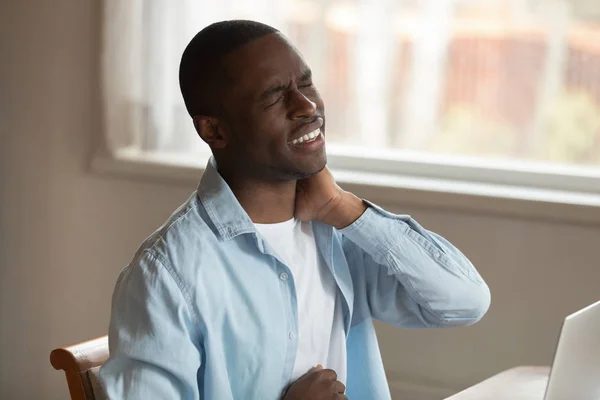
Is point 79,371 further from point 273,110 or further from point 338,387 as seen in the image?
point 273,110

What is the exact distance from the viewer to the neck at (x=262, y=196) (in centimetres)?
138

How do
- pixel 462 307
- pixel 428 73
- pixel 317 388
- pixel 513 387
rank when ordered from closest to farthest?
pixel 317 388
pixel 462 307
pixel 513 387
pixel 428 73

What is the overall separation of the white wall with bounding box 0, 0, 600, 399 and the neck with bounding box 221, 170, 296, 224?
1.08 m

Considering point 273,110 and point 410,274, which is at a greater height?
point 273,110

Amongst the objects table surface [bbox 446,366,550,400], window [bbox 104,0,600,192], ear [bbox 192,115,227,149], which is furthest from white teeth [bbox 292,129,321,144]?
window [bbox 104,0,600,192]

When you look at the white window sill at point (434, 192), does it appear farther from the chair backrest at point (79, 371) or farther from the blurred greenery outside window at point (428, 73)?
the chair backrest at point (79, 371)

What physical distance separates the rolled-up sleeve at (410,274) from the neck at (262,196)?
0.10 m

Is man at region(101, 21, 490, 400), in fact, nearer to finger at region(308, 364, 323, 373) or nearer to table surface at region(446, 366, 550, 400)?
finger at region(308, 364, 323, 373)

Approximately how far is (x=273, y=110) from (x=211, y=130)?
104 mm

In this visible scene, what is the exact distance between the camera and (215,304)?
130 centimetres

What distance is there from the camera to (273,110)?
131 centimetres

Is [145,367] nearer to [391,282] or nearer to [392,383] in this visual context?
[391,282]

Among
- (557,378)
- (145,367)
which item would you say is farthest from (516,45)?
(145,367)

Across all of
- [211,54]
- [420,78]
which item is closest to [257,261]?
[211,54]
